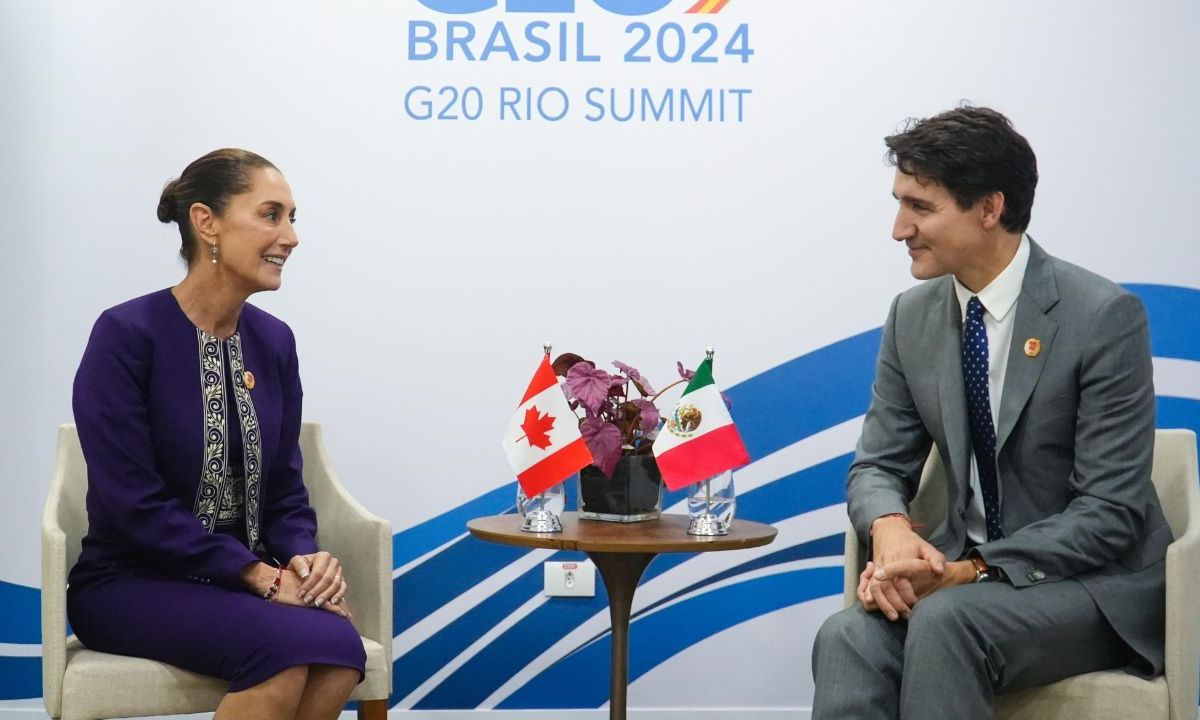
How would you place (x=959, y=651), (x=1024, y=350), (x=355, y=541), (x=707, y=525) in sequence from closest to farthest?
(x=959, y=651) < (x=1024, y=350) < (x=707, y=525) < (x=355, y=541)

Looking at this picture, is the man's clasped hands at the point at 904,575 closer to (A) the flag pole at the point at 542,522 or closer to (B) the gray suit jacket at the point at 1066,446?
(B) the gray suit jacket at the point at 1066,446

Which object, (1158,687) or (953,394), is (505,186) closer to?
(953,394)

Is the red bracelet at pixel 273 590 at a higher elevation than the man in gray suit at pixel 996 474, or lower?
lower

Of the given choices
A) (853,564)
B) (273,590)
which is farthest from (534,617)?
(853,564)

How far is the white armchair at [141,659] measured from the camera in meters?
2.49

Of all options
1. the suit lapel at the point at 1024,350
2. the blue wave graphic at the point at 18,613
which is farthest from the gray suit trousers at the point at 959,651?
the blue wave graphic at the point at 18,613

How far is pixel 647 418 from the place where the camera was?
2.88 m

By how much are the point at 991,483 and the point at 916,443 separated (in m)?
0.21

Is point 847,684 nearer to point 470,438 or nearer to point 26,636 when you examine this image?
point 470,438

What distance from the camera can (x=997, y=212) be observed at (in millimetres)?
2504

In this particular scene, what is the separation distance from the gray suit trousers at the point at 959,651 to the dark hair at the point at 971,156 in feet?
2.45

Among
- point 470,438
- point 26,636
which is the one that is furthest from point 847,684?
point 26,636

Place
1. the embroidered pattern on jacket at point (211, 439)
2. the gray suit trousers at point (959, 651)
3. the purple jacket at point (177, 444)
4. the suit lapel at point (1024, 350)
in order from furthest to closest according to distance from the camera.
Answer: the embroidered pattern on jacket at point (211, 439) < the purple jacket at point (177, 444) < the suit lapel at point (1024, 350) < the gray suit trousers at point (959, 651)

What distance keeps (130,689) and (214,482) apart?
44cm
